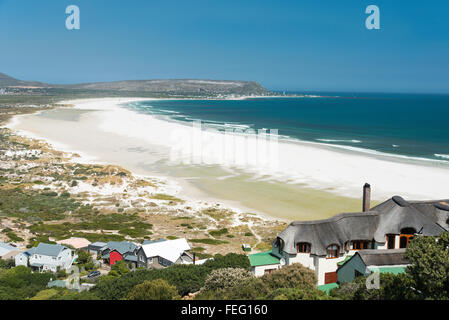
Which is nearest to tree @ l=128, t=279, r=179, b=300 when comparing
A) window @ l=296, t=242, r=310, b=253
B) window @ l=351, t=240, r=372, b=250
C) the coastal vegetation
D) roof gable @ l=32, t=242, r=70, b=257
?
window @ l=296, t=242, r=310, b=253

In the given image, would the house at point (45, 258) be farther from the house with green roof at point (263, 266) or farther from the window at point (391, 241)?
the window at point (391, 241)

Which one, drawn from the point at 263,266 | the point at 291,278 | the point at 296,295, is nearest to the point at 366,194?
the point at 263,266

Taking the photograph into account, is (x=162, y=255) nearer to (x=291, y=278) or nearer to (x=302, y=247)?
(x=302, y=247)

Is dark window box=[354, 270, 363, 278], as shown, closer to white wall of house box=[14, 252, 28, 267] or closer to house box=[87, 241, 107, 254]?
house box=[87, 241, 107, 254]

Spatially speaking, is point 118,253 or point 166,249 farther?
point 166,249

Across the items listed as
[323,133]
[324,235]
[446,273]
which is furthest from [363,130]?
[446,273]

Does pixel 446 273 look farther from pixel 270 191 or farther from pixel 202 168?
pixel 202 168
